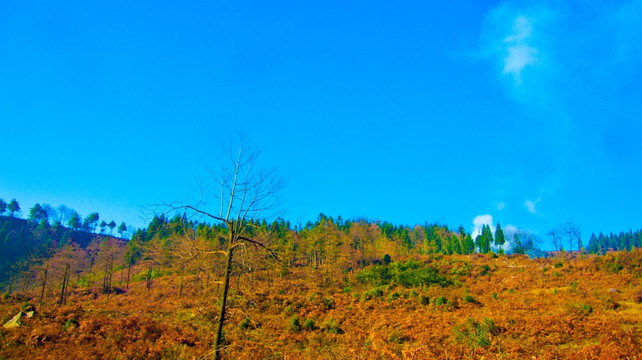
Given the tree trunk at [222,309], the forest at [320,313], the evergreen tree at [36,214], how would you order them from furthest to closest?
the evergreen tree at [36,214], the forest at [320,313], the tree trunk at [222,309]

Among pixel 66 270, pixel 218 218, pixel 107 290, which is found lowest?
pixel 107 290

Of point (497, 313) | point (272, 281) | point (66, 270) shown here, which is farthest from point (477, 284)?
point (66, 270)

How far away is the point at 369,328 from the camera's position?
18.4 meters

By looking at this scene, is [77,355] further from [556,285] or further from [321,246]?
[321,246]

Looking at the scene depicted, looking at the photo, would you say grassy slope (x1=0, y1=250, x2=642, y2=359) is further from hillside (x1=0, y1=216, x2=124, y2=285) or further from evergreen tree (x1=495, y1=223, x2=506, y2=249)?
hillside (x1=0, y1=216, x2=124, y2=285)

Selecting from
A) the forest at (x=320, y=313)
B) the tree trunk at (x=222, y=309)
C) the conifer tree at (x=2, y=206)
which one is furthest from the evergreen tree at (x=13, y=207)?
the tree trunk at (x=222, y=309)

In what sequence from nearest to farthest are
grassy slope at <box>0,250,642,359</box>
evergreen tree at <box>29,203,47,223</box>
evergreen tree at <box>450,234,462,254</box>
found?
grassy slope at <box>0,250,642,359</box> → evergreen tree at <box>450,234,462,254</box> → evergreen tree at <box>29,203,47,223</box>

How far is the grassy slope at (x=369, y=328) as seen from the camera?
1151cm

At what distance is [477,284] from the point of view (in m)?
34.0

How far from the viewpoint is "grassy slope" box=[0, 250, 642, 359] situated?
37.8 feet

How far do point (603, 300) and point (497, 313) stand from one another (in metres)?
7.64

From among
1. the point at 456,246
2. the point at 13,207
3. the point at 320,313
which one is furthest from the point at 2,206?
the point at 456,246

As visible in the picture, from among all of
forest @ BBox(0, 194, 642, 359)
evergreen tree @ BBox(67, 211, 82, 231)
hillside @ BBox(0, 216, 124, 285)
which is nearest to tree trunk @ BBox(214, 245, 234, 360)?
forest @ BBox(0, 194, 642, 359)

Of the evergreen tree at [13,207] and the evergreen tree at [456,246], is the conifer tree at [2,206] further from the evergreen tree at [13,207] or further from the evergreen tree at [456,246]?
the evergreen tree at [456,246]
